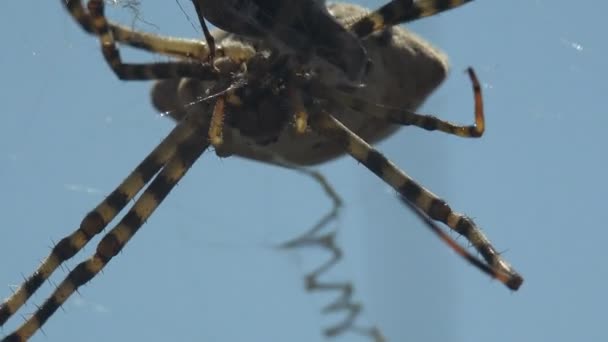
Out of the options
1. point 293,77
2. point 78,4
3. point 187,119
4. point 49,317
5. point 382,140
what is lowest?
point 49,317

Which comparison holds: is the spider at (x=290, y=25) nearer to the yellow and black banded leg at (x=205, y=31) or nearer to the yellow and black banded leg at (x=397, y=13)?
the yellow and black banded leg at (x=205, y=31)

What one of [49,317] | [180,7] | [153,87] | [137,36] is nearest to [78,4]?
[137,36]

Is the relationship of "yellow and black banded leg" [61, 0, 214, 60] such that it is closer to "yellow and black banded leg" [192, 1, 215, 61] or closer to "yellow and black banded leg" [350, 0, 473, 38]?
"yellow and black banded leg" [192, 1, 215, 61]

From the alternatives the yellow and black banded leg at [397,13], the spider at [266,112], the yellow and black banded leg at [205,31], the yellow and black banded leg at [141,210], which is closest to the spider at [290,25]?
the yellow and black banded leg at [205,31]

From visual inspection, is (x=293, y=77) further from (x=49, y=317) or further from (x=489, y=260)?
(x=49, y=317)

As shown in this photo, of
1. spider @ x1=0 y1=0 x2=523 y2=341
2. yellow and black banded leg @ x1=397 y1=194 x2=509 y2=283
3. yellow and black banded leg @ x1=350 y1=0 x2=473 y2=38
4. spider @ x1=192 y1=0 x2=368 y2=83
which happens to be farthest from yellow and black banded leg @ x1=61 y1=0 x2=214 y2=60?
yellow and black banded leg @ x1=397 y1=194 x2=509 y2=283

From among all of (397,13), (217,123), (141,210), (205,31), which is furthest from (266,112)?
(141,210)
